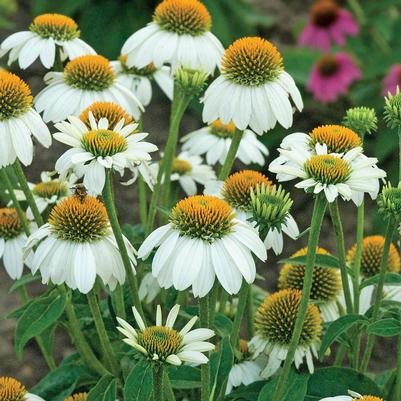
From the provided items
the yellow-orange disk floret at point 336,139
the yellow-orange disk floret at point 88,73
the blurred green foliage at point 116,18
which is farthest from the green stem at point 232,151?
the blurred green foliage at point 116,18

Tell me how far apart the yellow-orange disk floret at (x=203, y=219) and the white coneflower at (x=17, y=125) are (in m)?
0.23

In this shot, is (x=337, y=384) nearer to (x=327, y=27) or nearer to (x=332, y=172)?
(x=332, y=172)

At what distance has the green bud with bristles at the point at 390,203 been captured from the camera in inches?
43.0

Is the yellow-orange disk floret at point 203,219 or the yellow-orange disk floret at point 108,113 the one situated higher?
the yellow-orange disk floret at point 108,113

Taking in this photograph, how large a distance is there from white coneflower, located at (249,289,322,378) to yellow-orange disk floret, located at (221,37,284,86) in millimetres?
334

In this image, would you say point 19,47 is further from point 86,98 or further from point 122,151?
point 122,151

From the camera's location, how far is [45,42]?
1499 mm

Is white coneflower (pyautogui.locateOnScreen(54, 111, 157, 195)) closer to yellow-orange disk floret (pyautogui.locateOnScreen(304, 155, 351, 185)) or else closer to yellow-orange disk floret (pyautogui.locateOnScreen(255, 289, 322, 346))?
yellow-orange disk floret (pyautogui.locateOnScreen(304, 155, 351, 185))

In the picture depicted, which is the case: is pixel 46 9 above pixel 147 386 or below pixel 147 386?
above

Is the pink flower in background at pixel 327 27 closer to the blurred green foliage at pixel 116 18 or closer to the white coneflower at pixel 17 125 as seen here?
the blurred green foliage at pixel 116 18

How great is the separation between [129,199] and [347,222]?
0.73 m

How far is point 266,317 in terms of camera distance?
1.34 metres

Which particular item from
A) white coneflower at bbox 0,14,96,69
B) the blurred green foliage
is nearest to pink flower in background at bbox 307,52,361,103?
the blurred green foliage

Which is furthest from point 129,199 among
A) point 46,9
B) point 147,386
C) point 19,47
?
point 147,386
